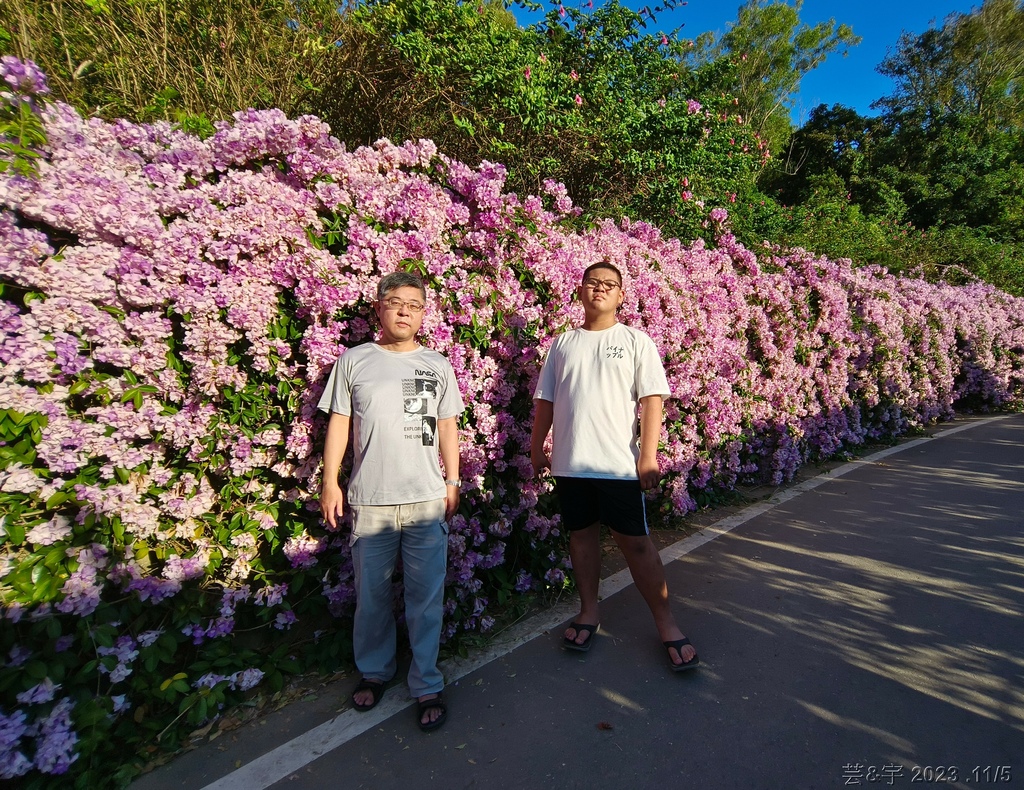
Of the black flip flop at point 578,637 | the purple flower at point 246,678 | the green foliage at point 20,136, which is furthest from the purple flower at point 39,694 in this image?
the black flip flop at point 578,637

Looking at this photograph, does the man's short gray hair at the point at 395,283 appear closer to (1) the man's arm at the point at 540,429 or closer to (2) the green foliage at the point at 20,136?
(1) the man's arm at the point at 540,429

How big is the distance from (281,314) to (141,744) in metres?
1.94

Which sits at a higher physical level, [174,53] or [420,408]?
[174,53]

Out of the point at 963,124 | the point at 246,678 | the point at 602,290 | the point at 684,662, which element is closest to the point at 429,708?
the point at 246,678

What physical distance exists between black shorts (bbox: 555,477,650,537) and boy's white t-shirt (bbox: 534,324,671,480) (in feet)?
0.21

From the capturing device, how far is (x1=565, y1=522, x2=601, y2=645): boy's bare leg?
9.87ft

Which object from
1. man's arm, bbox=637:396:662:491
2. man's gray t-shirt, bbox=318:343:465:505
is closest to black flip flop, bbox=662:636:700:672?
man's arm, bbox=637:396:662:491

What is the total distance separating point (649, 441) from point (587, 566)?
82cm

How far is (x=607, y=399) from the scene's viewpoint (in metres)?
2.79

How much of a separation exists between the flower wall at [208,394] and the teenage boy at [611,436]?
53 cm

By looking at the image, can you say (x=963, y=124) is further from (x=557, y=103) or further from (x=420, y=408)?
(x=420, y=408)

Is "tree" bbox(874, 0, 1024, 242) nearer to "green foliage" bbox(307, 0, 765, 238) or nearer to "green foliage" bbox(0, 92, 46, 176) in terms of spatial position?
"green foliage" bbox(307, 0, 765, 238)

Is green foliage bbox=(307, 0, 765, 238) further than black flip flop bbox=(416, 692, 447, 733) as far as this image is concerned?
Yes

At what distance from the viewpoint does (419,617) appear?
8.26 ft
